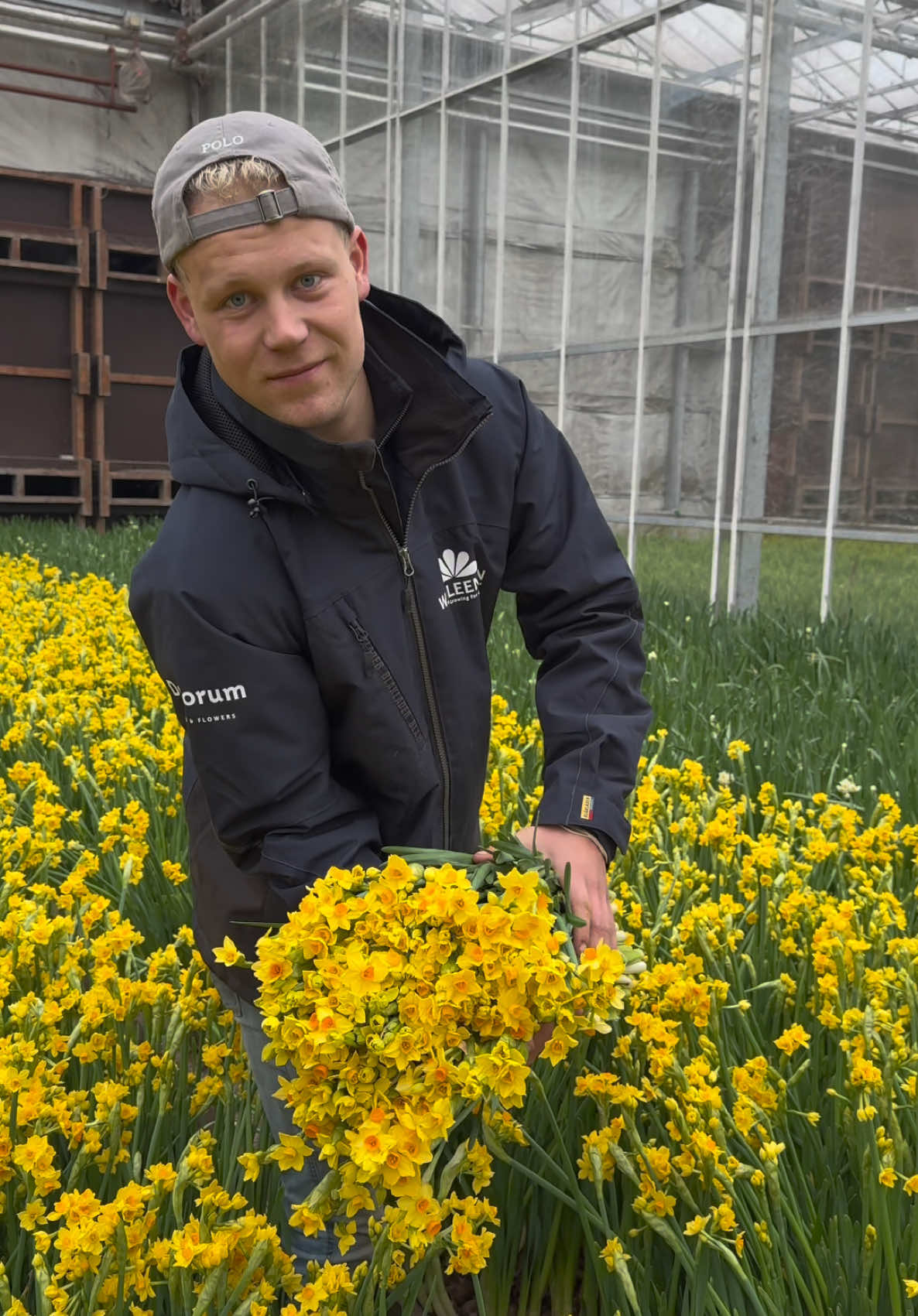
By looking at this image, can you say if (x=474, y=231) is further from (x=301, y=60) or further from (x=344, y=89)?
(x=301, y=60)

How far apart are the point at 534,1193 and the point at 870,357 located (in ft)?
16.2

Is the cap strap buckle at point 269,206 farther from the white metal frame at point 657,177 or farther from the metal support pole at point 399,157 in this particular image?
the metal support pole at point 399,157

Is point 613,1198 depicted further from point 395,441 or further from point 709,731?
point 709,731

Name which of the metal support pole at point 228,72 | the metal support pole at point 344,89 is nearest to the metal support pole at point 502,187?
the metal support pole at point 344,89

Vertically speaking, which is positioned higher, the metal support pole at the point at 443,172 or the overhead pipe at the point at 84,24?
the overhead pipe at the point at 84,24

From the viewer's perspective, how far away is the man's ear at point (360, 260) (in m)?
1.67

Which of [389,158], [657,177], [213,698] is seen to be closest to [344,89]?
[389,158]

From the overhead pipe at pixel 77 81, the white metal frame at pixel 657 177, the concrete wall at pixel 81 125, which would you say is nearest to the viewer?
the white metal frame at pixel 657 177

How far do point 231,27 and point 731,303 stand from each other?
23.7ft

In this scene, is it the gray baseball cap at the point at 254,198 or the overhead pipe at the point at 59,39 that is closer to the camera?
the gray baseball cap at the point at 254,198

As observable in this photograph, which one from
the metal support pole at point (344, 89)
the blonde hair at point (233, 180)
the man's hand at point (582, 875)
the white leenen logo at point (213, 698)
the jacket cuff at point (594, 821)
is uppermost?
the metal support pole at point (344, 89)

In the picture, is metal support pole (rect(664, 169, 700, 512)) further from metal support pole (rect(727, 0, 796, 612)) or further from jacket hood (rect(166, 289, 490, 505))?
jacket hood (rect(166, 289, 490, 505))

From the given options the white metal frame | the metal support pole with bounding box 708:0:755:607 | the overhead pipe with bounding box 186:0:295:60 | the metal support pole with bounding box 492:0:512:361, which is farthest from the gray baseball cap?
the overhead pipe with bounding box 186:0:295:60

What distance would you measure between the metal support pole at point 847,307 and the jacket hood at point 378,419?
14.4ft
